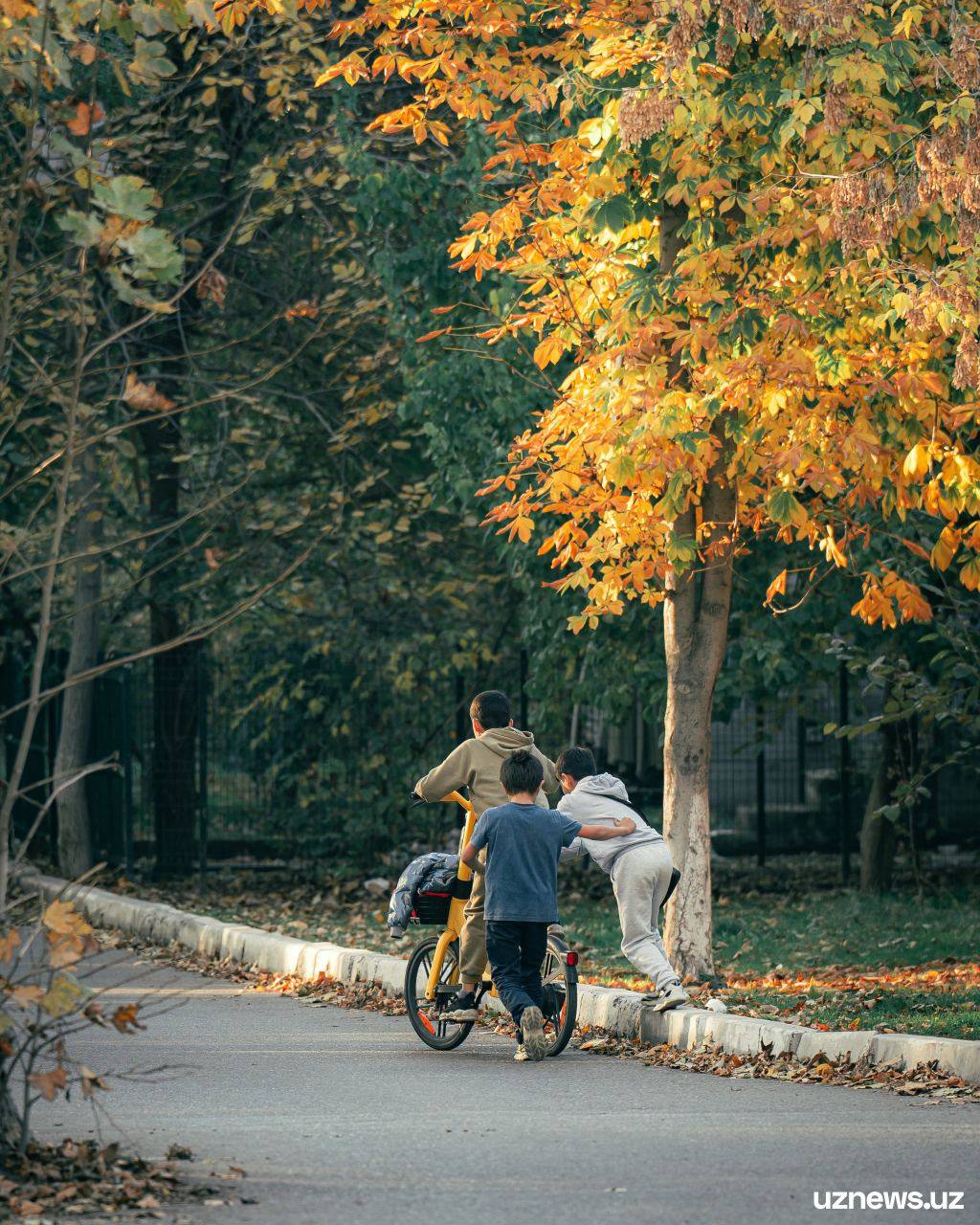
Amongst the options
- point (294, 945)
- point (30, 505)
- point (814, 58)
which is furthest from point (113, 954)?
point (814, 58)

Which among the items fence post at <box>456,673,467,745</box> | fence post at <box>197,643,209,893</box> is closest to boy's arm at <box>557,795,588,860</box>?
fence post at <box>197,643,209,893</box>

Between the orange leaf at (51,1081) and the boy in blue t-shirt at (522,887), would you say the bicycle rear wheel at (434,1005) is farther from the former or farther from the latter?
the orange leaf at (51,1081)

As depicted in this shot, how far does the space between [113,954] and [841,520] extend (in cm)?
659

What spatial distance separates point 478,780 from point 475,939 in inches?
33.3

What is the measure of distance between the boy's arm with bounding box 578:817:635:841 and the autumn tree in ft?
5.61

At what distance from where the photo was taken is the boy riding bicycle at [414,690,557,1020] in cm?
968

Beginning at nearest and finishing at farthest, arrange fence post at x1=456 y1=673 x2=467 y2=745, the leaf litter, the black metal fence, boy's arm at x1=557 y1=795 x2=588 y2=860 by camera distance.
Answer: the leaf litter, boy's arm at x1=557 y1=795 x2=588 y2=860, the black metal fence, fence post at x1=456 y1=673 x2=467 y2=745

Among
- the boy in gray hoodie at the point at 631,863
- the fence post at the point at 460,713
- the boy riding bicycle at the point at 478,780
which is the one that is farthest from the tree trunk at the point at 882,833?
the boy riding bicycle at the point at 478,780

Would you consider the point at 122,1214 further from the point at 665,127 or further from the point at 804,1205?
the point at 665,127

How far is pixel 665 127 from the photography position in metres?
10.5

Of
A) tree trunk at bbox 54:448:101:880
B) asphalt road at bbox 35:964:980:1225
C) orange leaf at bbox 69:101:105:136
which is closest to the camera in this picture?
asphalt road at bbox 35:964:980:1225

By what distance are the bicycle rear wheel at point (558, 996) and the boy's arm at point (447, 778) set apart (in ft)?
3.16

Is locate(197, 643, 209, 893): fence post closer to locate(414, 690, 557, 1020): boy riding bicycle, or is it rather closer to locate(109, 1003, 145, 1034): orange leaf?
locate(414, 690, 557, 1020): boy riding bicycle

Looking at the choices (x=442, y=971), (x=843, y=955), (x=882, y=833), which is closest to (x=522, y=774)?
(x=442, y=971)
